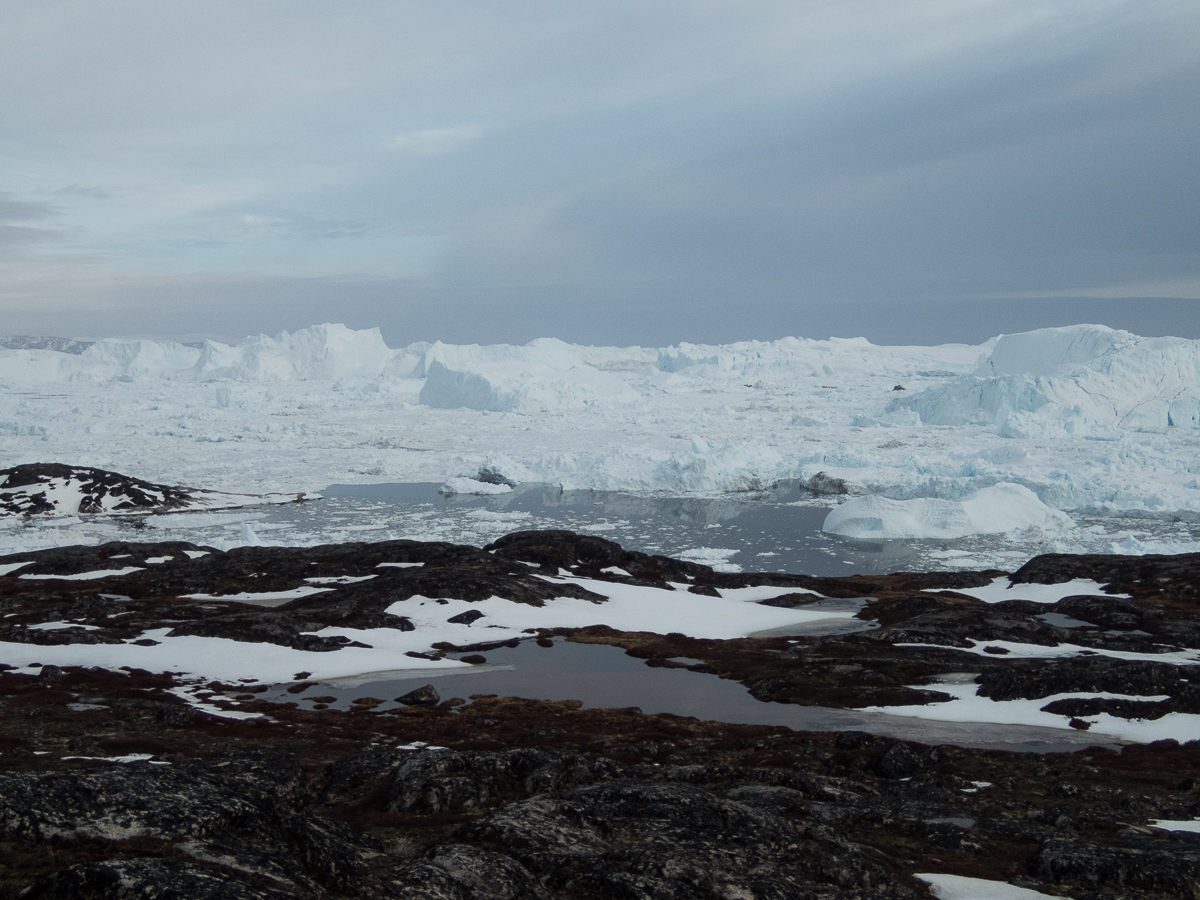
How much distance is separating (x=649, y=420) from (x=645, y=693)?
2812 inches

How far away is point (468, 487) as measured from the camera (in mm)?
57156

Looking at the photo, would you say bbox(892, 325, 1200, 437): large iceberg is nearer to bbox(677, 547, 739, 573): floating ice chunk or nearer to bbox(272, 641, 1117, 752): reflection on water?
bbox(677, 547, 739, 573): floating ice chunk

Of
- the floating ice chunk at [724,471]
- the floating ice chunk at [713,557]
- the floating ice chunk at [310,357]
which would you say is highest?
the floating ice chunk at [310,357]

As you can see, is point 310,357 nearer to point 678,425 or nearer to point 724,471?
point 678,425

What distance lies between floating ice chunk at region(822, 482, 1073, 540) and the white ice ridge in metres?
0.19

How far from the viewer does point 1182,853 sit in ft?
33.7

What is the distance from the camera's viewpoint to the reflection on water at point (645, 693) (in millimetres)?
17656

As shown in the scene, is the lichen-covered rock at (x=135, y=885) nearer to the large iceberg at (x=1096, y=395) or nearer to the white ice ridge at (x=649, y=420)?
the white ice ridge at (x=649, y=420)

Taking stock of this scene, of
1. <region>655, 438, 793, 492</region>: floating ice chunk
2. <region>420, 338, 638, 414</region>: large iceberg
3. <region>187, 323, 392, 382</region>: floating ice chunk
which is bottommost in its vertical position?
<region>655, 438, 793, 492</region>: floating ice chunk

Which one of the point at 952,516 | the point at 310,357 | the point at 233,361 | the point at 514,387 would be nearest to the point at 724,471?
the point at 952,516

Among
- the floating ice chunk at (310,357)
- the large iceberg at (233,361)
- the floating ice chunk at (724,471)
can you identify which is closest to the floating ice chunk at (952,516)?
the floating ice chunk at (724,471)

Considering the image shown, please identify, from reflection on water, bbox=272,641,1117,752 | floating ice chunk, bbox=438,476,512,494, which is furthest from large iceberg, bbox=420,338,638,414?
reflection on water, bbox=272,641,1117,752

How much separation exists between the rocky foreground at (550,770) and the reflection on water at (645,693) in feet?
2.34

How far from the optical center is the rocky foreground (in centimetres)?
777
